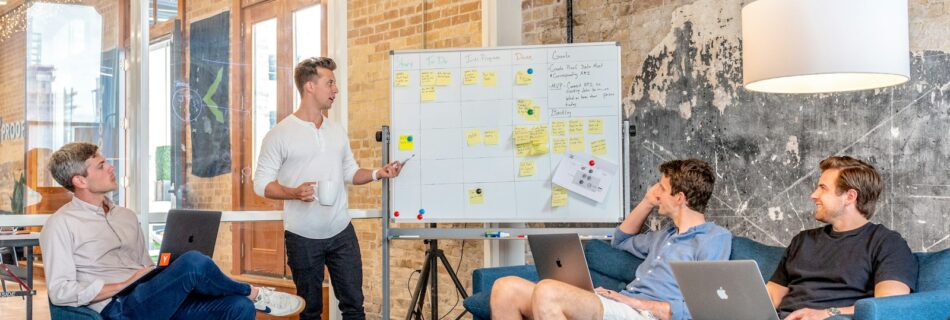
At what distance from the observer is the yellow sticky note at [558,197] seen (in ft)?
16.3

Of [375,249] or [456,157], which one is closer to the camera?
[456,157]

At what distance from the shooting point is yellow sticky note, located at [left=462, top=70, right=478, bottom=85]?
5.11m

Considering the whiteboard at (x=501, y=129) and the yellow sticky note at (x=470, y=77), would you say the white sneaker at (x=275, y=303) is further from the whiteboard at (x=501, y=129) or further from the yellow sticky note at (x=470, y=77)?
the yellow sticky note at (x=470, y=77)

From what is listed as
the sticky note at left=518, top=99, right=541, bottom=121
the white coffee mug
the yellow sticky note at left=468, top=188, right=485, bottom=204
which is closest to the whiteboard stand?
the yellow sticky note at left=468, top=188, right=485, bottom=204

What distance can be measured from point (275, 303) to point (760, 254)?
2044mm

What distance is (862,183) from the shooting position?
3414 millimetres

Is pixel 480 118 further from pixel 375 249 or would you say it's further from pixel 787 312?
pixel 787 312

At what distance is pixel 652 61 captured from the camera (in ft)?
16.9

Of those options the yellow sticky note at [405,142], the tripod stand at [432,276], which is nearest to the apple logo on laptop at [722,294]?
the tripod stand at [432,276]

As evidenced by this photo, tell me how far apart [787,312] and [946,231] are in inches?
40.3

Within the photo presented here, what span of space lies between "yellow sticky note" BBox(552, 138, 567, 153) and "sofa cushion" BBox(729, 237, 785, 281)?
1195mm

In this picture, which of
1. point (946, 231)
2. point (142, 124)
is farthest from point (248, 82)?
point (946, 231)

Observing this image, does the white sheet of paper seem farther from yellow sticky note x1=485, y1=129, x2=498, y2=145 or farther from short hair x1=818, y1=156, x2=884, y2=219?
short hair x1=818, y1=156, x2=884, y2=219

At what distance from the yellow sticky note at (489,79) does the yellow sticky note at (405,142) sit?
1.62ft
